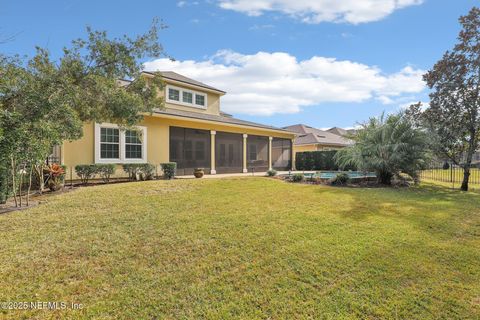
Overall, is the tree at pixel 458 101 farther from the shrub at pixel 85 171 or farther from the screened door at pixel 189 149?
the shrub at pixel 85 171

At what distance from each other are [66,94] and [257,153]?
49.0ft

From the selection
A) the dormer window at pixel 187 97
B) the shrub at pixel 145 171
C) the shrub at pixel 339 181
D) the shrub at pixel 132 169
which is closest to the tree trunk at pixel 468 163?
the shrub at pixel 339 181

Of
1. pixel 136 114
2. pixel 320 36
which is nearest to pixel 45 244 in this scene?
pixel 136 114

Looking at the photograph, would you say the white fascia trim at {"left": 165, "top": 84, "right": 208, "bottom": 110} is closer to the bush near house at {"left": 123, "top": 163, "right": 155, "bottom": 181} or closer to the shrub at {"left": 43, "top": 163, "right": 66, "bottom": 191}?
the bush near house at {"left": 123, "top": 163, "right": 155, "bottom": 181}

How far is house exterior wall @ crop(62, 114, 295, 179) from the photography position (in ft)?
39.0

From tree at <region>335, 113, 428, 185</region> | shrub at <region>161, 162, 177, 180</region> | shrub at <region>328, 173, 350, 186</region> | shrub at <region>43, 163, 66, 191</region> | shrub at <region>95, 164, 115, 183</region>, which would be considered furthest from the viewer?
shrub at <region>161, 162, 177, 180</region>

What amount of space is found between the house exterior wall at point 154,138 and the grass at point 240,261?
5417mm

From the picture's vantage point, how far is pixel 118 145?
1310 centimetres

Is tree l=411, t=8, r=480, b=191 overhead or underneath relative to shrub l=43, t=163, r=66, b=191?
overhead

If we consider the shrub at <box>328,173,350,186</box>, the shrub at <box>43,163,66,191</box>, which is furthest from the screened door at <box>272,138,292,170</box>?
the shrub at <box>43,163,66,191</box>

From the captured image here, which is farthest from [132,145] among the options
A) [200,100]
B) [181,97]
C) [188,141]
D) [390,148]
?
[390,148]

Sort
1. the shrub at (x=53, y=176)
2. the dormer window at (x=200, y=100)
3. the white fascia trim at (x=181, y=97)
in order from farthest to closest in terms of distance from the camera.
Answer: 1. the dormer window at (x=200, y=100)
2. the white fascia trim at (x=181, y=97)
3. the shrub at (x=53, y=176)

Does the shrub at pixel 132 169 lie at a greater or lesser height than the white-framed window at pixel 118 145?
lesser

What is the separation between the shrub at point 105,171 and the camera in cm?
1141
